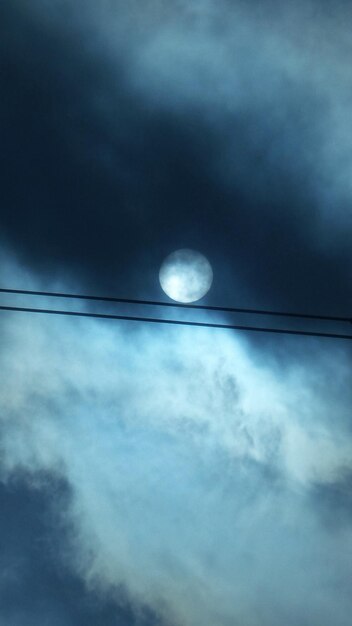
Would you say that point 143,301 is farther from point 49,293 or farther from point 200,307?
point 49,293

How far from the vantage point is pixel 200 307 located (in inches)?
506

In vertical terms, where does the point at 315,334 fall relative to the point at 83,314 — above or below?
above

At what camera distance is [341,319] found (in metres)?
12.5

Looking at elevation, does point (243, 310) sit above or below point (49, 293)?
above

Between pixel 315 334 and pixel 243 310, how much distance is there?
1.91 metres

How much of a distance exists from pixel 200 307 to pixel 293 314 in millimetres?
2314

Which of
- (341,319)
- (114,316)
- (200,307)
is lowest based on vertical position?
(114,316)

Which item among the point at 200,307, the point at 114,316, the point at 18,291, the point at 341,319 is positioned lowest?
the point at 18,291

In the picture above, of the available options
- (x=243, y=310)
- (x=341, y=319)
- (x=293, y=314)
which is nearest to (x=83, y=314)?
(x=243, y=310)

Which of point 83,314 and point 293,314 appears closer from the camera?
point 293,314

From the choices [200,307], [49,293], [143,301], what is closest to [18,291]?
[49,293]

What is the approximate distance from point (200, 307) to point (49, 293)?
3.75 metres

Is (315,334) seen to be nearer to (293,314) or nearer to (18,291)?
(293,314)

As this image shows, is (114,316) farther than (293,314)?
Yes
